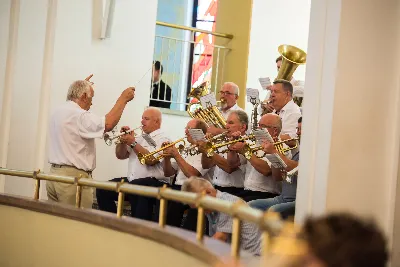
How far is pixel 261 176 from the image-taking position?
288 inches

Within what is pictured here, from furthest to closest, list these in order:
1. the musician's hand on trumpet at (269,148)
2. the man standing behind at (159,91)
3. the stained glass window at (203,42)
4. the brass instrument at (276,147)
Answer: the stained glass window at (203,42), the man standing behind at (159,91), the brass instrument at (276,147), the musician's hand on trumpet at (269,148)

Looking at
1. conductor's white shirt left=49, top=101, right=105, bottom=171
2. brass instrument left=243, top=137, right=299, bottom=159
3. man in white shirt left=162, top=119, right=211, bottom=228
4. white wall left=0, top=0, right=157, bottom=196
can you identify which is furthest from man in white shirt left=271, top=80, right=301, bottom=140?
white wall left=0, top=0, right=157, bottom=196

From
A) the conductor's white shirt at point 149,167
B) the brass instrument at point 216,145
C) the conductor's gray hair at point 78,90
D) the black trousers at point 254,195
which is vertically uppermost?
the conductor's gray hair at point 78,90

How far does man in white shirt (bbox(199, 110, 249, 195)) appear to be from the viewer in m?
7.64

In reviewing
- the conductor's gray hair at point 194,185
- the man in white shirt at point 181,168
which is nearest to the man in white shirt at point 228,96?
the man in white shirt at point 181,168

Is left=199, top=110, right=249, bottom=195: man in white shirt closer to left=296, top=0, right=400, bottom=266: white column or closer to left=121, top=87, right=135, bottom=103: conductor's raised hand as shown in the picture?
left=121, top=87, right=135, bottom=103: conductor's raised hand

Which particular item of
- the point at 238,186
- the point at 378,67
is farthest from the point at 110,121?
the point at 378,67

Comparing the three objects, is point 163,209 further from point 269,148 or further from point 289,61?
point 289,61

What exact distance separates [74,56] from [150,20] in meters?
1.46

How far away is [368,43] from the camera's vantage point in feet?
17.9

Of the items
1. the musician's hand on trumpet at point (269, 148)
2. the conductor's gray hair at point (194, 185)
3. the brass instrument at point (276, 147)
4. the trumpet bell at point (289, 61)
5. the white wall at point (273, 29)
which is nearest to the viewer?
the conductor's gray hair at point (194, 185)

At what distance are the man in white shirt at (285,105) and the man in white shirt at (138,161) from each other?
1313 millimetres

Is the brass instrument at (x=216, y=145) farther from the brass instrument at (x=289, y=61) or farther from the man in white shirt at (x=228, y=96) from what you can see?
the brass instrument at (x=289, y=61)

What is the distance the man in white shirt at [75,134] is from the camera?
715 centimetres
